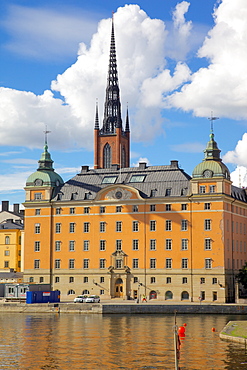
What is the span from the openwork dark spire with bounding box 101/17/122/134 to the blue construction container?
5532cm

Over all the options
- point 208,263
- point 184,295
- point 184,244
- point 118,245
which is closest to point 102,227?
point 118,245

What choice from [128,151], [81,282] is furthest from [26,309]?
[128,151]

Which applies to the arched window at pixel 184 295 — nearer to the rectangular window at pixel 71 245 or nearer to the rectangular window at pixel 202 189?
the rectangular window at pixel 202 189

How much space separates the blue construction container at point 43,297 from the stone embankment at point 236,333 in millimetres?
43490

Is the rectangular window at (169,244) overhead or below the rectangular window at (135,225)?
below

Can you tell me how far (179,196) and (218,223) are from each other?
25.2 feet

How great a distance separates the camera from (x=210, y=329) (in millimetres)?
77750

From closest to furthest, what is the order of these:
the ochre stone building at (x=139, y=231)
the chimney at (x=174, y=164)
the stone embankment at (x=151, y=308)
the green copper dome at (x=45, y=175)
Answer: the stone embankment at (x=151, y=308)
the ochre stone building at (x=139, y=231)
the chimney at (x=174, y=164)
the green copper dome at (x=45, y=175)

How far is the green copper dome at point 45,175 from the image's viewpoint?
128625 millimetres

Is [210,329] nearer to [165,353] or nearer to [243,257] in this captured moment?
[165,353]

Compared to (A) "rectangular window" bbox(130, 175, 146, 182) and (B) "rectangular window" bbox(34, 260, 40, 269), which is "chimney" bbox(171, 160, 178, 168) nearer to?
(A) "rectangular window" bbox(130, 175, 146, 182)

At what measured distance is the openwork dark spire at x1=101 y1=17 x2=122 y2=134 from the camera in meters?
163

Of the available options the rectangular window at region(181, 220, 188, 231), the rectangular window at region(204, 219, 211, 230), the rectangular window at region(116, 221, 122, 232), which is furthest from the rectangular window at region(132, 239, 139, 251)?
the rectangular window at region(204, 219, 211, 230)

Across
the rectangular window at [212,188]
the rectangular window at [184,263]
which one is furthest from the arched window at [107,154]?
the rectangular window at [184,263]
